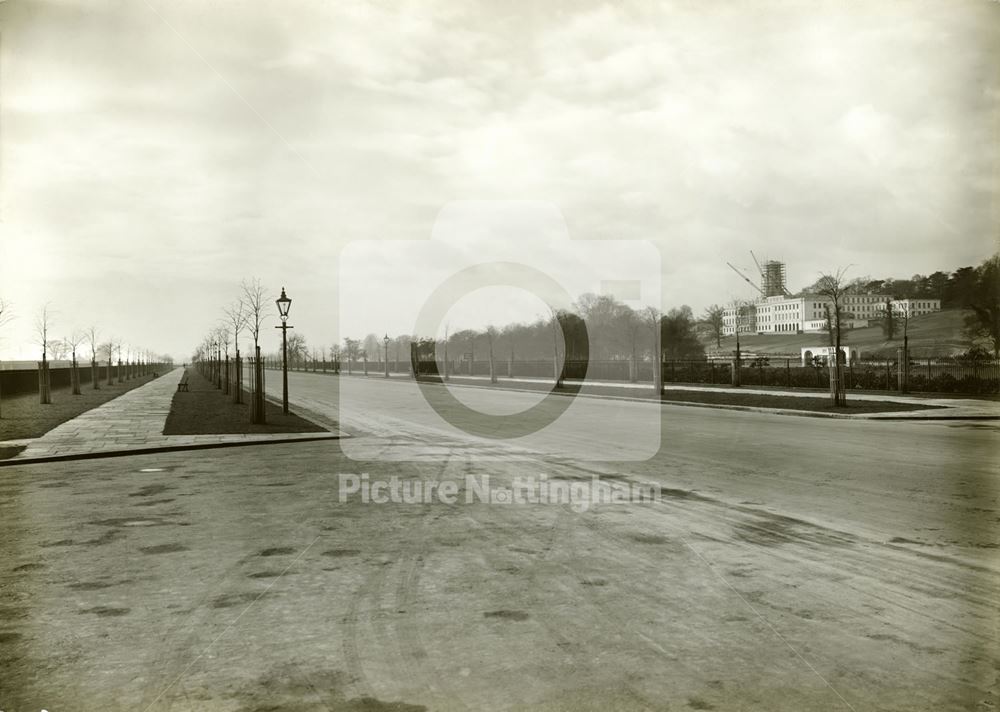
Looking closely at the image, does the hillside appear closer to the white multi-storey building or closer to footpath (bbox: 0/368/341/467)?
the white multi-storey building

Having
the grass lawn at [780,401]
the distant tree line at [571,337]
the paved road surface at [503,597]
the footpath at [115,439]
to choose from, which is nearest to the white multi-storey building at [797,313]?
the distant tree line at [571,337]

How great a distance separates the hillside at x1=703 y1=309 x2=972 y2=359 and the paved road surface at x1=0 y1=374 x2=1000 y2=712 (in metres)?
65.0

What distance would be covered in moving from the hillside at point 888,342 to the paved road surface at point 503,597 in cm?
6500

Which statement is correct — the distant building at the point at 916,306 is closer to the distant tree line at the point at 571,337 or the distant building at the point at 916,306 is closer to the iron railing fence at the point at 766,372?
the iron railing fence at the point at 766,372

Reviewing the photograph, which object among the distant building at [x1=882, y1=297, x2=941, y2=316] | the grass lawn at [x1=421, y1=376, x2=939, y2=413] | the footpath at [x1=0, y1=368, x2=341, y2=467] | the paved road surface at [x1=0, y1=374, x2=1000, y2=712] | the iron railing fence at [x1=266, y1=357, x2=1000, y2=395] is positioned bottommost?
the paved road surface at [x1=0, y1=374, x2=1000, y2=712]

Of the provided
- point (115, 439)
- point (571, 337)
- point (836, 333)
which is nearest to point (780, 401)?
point (836, 333)

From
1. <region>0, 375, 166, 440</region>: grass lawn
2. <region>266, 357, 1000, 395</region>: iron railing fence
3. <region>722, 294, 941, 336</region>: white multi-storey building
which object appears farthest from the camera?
<region>722, 294, 941, 336</region>: white multi-storey building

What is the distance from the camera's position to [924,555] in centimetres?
628

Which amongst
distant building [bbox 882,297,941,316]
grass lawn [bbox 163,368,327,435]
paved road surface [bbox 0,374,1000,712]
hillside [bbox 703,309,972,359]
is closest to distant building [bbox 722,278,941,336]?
hillside [bbox 703,309,972,359]

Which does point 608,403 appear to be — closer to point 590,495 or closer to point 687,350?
point 590,495

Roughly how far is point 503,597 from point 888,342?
106 meters

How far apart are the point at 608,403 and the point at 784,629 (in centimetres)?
2473

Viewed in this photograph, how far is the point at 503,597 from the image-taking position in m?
5.21

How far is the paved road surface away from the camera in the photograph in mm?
3787
